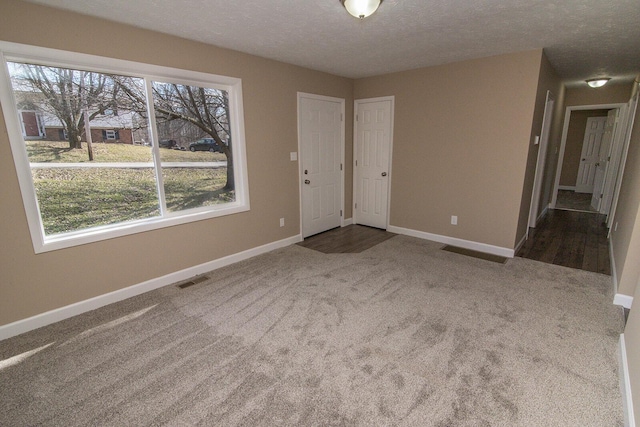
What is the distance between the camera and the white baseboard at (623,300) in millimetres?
2641

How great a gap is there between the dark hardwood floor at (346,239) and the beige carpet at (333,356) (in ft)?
3.16

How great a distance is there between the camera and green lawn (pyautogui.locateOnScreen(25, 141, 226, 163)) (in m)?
2.39

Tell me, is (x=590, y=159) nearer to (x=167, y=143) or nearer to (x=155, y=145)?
(x=167, y=143)

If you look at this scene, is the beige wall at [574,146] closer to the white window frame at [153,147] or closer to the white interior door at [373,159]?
the white interior door at [373,159]

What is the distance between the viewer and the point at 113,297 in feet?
9.17

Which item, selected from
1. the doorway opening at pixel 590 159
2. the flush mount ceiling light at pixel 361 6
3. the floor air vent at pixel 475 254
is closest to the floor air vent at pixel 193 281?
the flush mount ceiling light at pixel 361 6

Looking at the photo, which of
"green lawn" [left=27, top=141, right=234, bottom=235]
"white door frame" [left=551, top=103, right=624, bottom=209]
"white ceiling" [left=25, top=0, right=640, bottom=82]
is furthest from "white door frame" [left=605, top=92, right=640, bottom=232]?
"green lawn" [left=27, top=141, right=234, bottom=235]

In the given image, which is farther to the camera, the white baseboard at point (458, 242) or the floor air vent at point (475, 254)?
the white baseboard at point (458, 242)

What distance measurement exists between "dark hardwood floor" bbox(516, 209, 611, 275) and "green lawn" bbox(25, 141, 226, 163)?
14.1 feet

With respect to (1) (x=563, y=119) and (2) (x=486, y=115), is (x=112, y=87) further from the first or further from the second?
(1) (x=563, y=119)

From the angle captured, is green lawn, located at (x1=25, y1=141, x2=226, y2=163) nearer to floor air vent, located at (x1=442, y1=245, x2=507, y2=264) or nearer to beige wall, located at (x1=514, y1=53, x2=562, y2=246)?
floor air vent, located at (x1=442, y1=245, x2=507, y2=264)

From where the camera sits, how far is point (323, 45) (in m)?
3.12


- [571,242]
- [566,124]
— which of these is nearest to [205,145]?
[571,242]

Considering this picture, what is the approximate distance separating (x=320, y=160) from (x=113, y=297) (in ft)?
10.3
